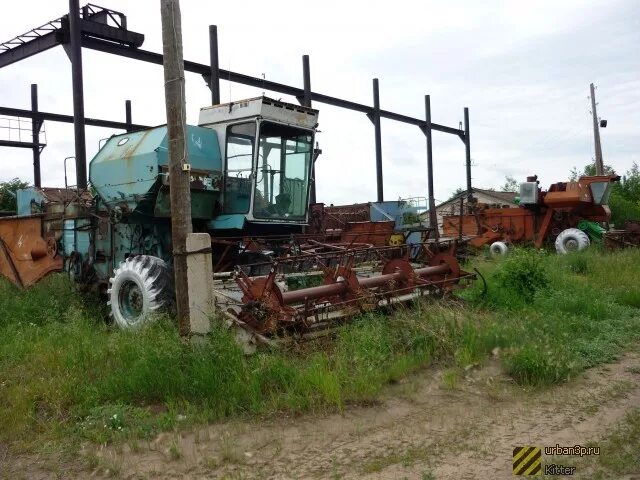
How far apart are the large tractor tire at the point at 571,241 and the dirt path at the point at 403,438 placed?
12033 mm

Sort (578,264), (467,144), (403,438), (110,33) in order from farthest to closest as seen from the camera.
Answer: (467,144) < (110,33) < (578,264) < (403,438)

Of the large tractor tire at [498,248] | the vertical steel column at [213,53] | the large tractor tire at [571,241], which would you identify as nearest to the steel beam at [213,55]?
the vertical steel column at [213,53]

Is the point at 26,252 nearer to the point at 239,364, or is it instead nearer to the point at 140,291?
the point at 140,291

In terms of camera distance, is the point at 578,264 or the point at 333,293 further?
the point at 578,264

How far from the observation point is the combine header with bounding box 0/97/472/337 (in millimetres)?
8352

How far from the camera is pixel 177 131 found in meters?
6.39

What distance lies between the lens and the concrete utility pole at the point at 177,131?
20.8 feet

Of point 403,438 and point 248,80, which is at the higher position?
point 248,80

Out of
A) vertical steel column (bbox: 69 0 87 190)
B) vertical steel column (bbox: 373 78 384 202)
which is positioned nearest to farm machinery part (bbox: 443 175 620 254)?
vertical steel column (bbox: 373 78 384 202)

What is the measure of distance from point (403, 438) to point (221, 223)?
5.95 meters

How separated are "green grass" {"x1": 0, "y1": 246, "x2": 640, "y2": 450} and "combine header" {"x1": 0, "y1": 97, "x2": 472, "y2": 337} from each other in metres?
0.64

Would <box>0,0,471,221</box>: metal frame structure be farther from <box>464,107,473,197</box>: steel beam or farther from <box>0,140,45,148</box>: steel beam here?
<box>464,107,473,197</box>: steel beam

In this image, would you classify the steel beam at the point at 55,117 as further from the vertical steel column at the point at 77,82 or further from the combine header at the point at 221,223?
the combine header at the point at 221,223

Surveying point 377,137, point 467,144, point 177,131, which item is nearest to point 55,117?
point 377,137
